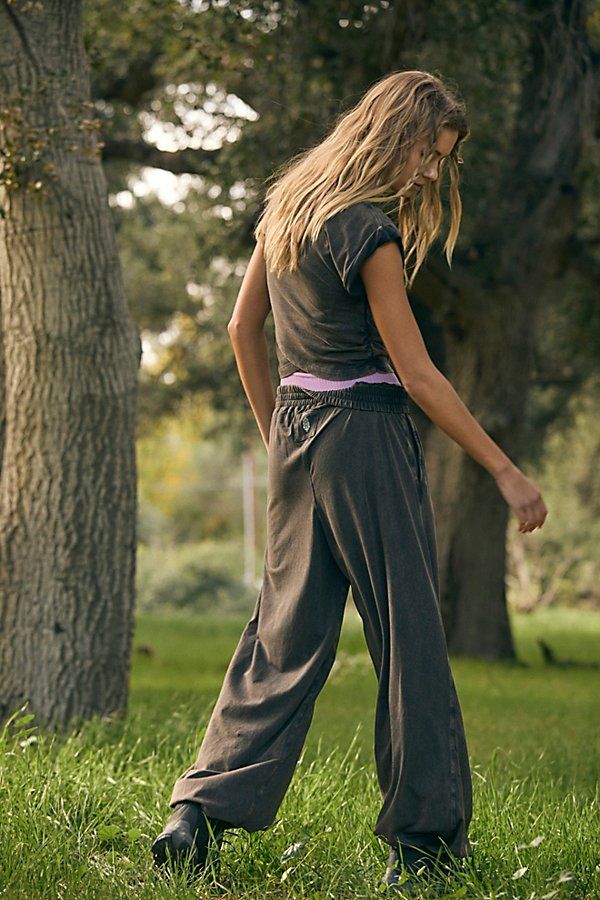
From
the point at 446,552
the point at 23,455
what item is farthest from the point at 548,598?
the point at 23,455

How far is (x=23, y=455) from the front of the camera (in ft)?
20.1

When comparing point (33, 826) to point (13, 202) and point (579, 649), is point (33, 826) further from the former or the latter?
point (579, 649)

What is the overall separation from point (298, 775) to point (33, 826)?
1174 millimetres

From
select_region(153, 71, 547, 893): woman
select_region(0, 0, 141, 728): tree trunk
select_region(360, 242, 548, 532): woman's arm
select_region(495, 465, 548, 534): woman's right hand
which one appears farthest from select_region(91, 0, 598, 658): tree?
select_region(495, 465, 548, 534): woman's right hand

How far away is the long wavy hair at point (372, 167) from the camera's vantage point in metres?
3.33

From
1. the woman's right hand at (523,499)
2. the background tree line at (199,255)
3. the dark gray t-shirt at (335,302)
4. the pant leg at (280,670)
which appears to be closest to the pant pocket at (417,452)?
the dark gray t-shirt at (335,302)

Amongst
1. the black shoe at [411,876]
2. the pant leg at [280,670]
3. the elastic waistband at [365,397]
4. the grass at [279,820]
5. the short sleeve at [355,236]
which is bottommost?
the grass at [279,820]

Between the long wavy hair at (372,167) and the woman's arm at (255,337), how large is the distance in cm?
13

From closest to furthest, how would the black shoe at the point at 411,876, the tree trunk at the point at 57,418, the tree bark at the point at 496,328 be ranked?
1. the black shoe at the point at 411,876
2. the tree trunk at the point at 57,418
3. the tree bark at the point at 496,328

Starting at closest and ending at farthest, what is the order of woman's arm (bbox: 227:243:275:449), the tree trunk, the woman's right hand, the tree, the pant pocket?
the woman's right hand, the pant pocket, woman's arm (bbox: 227:243:275:449), the tree trunk, the tree

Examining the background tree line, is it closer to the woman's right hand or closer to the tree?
the tree

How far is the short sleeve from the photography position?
323 centimetres

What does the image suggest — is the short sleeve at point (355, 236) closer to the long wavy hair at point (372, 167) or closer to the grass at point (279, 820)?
the long wavy hair at point (372, 167)

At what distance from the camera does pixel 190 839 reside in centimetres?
336
